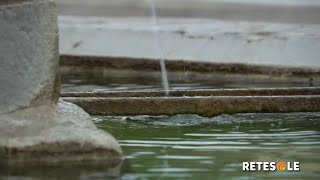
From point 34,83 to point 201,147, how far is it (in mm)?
1000

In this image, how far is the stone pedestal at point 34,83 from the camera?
4113mm

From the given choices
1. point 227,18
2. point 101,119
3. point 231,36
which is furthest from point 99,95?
point 227,18

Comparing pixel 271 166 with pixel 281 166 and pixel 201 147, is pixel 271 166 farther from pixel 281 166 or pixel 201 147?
pixel 201 147

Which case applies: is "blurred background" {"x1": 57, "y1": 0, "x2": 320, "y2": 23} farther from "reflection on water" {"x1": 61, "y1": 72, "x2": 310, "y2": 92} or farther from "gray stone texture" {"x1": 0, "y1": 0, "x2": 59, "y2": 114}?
"gray stone texture" {"x1": 0, "y1": 0, "x2": 59, "y2": 114}

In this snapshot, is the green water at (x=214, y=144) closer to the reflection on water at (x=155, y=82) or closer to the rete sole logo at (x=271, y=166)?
the rete sole logo at (x=271, y=166)

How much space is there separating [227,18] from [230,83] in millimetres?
3873

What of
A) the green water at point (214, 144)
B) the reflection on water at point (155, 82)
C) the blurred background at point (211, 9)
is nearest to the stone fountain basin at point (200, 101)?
the green water at point (214, 144)

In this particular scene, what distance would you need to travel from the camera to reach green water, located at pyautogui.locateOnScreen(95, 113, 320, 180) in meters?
3.99

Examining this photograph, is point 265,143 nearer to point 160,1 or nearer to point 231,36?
point 231,36

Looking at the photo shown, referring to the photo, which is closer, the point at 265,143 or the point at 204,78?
the point at 265,143

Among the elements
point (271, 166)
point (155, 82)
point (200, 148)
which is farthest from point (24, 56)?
point (155, 82)

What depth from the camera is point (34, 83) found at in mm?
4480

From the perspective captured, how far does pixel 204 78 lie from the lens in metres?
8.23

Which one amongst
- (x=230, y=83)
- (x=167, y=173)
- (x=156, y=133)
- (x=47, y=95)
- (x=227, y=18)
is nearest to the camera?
(x=167, y=173)
